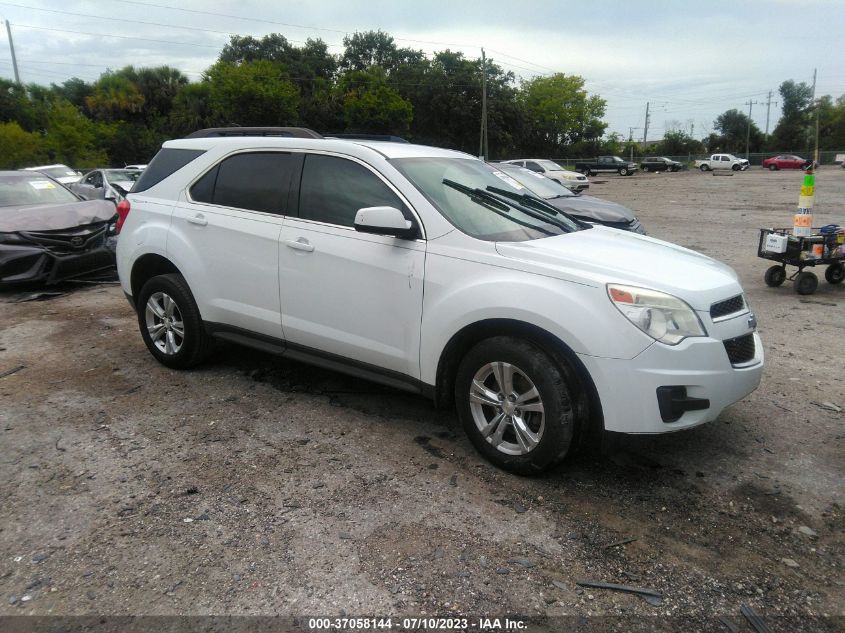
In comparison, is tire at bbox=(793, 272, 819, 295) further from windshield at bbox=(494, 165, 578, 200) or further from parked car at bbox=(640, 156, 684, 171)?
parked car at bbox=(640, 156, 684, 171)

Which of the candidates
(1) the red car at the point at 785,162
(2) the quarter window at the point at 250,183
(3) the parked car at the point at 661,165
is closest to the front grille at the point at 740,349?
(2) the quarter window at the point at 250,183

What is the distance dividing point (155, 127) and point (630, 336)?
68.2 m

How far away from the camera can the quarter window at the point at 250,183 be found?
4570mm

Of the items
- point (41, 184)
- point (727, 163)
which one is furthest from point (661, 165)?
point (41, 184)

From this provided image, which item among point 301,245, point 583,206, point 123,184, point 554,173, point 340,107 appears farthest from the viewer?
point 340,107

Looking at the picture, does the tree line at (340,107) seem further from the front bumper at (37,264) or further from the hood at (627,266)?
the hood at (627,266)

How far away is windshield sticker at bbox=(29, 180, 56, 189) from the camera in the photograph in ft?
32.2

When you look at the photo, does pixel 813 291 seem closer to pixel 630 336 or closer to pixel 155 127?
pixel 630 336

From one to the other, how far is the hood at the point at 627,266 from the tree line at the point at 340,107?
40.2m

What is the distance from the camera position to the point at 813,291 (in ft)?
26.7

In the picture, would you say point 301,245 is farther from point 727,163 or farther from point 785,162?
point 785,162

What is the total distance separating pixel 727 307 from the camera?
11.6ft

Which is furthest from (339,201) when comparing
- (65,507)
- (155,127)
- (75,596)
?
(155,127)

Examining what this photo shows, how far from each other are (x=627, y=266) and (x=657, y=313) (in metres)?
0.37
